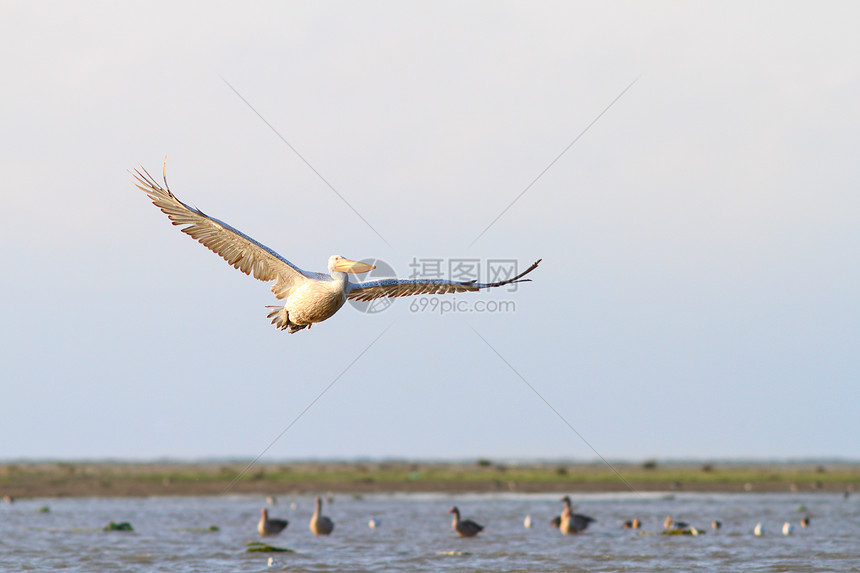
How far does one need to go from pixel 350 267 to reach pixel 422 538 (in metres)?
14.8

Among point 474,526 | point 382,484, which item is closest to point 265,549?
point 474,526

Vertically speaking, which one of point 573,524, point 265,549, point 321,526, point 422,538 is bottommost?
point 265,549

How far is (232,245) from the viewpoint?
1357cm

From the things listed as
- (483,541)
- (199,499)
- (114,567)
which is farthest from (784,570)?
(199,499)

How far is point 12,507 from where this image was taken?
35.2 m

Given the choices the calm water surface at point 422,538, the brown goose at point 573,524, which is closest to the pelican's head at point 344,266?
the calm water surface at point 422,538

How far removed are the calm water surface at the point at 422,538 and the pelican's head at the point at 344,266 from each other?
9108 millimetres

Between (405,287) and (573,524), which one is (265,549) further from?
(405,287)

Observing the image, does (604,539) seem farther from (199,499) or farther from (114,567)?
(199,499)

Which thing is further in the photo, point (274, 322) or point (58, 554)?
point (58, 554)

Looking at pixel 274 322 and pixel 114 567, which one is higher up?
pixel 274 322

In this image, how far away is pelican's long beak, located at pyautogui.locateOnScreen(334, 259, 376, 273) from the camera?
1338 centimetres

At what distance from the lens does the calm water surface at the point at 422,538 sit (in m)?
21.2

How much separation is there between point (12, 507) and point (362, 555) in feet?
60.0
